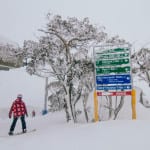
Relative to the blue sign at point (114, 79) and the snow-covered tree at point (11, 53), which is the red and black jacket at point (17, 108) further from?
the blue sign at point (114, 79)

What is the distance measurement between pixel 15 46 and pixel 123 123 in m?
7.88

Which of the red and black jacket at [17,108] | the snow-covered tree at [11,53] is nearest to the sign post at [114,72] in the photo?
the red and black jacket at [17,108]

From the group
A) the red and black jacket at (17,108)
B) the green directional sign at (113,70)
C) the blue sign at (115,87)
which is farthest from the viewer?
the red and black jacket at (17,108)

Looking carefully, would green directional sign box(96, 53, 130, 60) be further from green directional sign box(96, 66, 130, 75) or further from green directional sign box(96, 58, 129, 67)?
green directional sign box(96, 66, 130, 75)

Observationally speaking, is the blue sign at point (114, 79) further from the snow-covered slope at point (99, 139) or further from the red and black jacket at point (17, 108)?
the red and black jacket at point (17, 108)

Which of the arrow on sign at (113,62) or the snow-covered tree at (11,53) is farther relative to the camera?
the snow-covered tree at (11,53)

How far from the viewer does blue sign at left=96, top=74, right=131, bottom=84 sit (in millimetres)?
11891

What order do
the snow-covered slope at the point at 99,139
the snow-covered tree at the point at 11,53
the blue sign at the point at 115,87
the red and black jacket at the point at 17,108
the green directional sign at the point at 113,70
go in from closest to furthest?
1. the snow-covered slope at the point at 99,139
2. the blue sign at the point at 115,87
3. the green directional sign at the point at 113,70
4. the red and black jacket at the point at 17,108
5. the snow-covered tree at the point at 11,53

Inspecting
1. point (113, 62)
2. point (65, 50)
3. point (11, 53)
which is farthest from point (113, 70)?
point (11, 53)

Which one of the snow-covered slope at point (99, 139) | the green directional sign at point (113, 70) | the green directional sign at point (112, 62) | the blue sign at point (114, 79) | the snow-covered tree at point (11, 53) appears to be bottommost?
the snow-covered slope at point (99, 139)

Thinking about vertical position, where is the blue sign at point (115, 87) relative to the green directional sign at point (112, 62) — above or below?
below

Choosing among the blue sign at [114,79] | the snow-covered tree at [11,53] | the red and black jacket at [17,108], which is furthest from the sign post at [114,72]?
the snow-covered tree at [11,53]

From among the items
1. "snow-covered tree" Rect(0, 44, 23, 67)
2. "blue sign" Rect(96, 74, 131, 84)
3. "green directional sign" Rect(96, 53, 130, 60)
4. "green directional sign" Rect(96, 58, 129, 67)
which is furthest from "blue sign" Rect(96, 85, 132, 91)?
"snow-covered tree" Rect(0, 44, 23, 67)

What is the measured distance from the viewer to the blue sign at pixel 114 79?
11.9 metres
